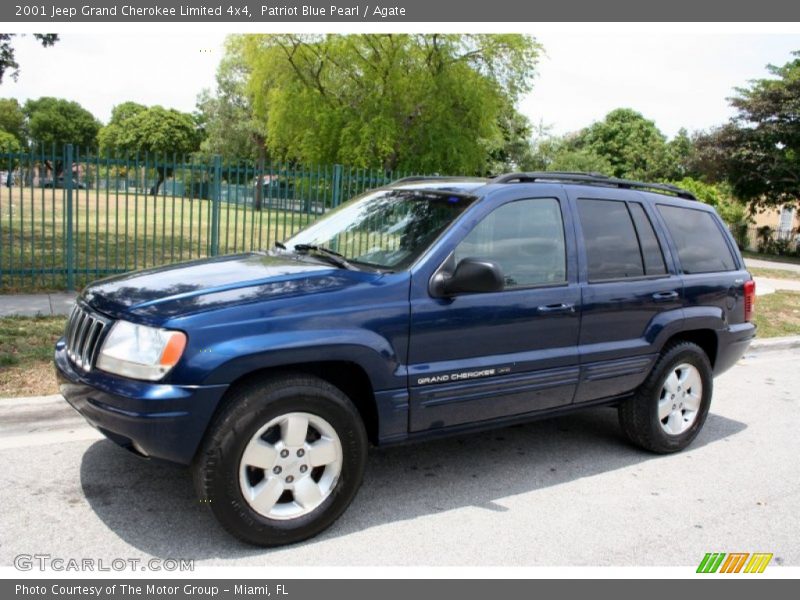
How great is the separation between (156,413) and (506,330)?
201cm

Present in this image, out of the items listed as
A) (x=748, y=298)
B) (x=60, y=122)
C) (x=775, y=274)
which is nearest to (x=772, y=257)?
(x=775, y=274)

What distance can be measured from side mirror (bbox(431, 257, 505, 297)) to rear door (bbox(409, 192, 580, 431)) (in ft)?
0.21

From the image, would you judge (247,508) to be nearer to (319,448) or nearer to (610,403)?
(319,448)

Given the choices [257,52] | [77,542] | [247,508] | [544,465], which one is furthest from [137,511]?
[257,52]

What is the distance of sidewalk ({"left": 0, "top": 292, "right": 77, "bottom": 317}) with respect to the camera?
8141mm

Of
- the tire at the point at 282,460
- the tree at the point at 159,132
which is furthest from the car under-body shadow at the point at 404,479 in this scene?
the tree at the point at 159,132

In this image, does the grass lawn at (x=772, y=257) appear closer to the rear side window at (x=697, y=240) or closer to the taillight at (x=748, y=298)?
the taillight at (x=748, y=298)

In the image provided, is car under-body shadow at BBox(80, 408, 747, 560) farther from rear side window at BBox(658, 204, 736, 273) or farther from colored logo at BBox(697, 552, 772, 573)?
rear side window at BBox(658, 204, 736, 273)

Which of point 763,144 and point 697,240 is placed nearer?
point 697,240

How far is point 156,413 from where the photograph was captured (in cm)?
Answer: 323

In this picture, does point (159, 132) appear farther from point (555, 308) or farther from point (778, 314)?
point (555, 308)

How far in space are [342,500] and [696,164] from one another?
103ft

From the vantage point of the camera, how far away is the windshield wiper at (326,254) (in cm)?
419

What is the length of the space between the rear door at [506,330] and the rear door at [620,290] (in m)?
0.15
